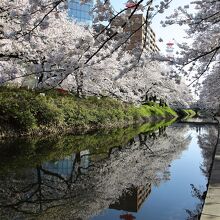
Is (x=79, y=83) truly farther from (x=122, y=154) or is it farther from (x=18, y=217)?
(x=18, y=217)

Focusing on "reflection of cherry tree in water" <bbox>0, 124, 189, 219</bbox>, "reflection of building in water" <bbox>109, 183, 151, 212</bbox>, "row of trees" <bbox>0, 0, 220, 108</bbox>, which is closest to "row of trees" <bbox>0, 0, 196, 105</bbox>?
"row of trees" <bbox>0, 0, 220, 108</bbox>

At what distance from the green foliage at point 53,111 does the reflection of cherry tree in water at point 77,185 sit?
17.3 feet

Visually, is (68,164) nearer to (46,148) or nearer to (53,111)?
(46,148)

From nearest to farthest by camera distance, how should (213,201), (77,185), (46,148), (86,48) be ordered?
(86,48), (213,201), (77,185), (46,148)

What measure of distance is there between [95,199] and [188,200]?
2.34 m

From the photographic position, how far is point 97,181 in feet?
38.1

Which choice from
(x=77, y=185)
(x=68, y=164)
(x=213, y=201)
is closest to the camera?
(x=213, y=201)

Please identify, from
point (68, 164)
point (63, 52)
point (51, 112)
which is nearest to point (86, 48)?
point (63, 52)

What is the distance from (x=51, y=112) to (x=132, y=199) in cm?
1389

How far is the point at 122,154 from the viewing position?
702 inches

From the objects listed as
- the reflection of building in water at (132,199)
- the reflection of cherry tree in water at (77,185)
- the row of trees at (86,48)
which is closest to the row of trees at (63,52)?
the row of trees at (86,48)

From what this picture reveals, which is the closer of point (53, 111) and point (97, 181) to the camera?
point (97, 181)

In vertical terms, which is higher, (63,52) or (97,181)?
(63,52)

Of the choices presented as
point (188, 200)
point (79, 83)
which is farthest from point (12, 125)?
point (188, 200)
